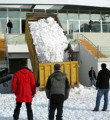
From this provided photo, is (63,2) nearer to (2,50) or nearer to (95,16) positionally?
(95,16)

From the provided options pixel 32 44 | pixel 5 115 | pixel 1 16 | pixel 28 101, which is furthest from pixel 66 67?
pixel 1 16

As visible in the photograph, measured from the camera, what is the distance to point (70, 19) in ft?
126

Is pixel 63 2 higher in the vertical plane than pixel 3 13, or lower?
higher

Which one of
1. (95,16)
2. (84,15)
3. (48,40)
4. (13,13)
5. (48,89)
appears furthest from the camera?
(95,16)

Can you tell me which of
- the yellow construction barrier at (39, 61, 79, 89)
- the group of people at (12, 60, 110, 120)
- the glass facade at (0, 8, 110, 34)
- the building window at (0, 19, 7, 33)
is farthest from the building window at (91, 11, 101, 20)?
the group of people at (12, 60, 110, 120)

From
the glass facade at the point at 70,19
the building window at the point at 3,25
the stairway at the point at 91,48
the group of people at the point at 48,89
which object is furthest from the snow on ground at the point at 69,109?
the glass facade at the point at 70,19

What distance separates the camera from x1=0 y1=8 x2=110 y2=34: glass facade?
3486 cm

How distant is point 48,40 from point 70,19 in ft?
59.9

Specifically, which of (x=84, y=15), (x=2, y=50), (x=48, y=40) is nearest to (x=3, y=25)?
(x=84, y=15)

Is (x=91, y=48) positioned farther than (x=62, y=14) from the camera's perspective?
No

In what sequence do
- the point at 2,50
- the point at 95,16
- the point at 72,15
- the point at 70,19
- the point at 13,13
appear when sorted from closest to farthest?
the point at 2,50, the point at 13,13, the point at 70,19, the point at 72,15, the point at 95,16

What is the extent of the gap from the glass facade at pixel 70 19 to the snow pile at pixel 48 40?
12148 millimetres

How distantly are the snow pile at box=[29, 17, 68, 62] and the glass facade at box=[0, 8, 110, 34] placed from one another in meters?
12.1

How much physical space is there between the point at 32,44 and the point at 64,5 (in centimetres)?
1783
